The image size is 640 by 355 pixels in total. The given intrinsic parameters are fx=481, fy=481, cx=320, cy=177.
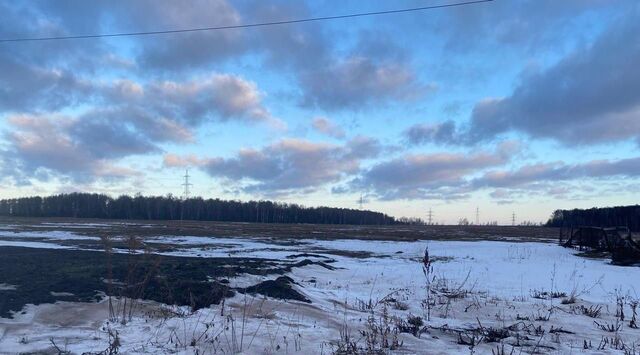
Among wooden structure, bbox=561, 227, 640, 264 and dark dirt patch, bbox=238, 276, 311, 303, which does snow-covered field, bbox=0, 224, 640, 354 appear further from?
wooden structure, bbox=561, 227, 640, 264

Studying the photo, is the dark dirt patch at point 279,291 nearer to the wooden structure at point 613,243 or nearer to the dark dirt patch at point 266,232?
the wooden structure at point 613,243

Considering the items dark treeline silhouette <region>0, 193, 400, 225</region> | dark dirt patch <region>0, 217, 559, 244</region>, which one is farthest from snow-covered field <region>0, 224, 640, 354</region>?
dark treeline silhouette <region>0, 193, 400, 225</region>

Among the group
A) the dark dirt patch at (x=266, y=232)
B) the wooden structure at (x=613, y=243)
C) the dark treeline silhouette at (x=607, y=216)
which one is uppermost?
the dark treeline silhouette at (x=607, y=216)

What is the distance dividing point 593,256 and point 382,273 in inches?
595

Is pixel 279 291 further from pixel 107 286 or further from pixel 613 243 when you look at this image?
pixel 613 243

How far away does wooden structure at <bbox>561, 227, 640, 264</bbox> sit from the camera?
20.9m

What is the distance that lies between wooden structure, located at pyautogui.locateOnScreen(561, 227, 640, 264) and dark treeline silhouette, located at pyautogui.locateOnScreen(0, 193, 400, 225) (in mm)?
140796

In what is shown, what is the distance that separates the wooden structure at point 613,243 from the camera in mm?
20906

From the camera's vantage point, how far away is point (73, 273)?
1220 centimetres

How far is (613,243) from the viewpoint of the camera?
999 inches

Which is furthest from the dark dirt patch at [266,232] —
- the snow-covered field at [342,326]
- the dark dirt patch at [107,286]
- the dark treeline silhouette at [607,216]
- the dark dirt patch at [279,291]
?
the dark treeline silhouette at [607,216]

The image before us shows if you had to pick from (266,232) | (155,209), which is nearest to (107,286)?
(266,232)

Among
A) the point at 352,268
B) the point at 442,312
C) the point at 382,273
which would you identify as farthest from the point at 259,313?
the point at 352,268

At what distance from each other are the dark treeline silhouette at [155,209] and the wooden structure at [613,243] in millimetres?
140796
